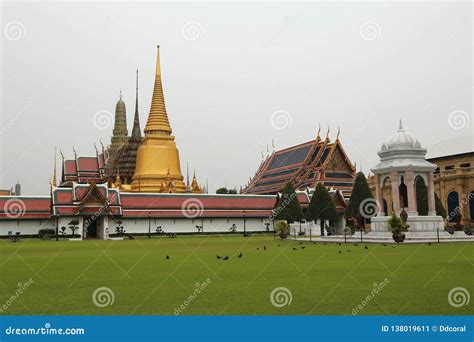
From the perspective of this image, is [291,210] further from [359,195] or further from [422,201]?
[422,201]

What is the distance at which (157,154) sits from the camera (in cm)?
5972

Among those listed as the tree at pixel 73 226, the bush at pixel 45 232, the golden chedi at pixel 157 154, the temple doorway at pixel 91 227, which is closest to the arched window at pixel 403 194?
the temple doorway at pixel 91 227

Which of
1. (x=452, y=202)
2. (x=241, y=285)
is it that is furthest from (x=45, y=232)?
(x=452, y=202)

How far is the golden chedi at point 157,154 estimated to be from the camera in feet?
192

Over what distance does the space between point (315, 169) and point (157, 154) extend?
19.1 meters

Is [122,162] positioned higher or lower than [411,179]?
higher

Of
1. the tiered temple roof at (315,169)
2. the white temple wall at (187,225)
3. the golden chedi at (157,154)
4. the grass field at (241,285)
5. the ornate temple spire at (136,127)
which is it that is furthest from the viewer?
the ornate temple spire at (136,127)

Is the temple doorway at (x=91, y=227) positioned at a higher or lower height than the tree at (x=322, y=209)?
lower

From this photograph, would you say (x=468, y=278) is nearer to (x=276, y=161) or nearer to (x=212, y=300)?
(x=212, y=300)

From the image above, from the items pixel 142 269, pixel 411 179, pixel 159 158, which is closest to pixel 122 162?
pixel 159 158

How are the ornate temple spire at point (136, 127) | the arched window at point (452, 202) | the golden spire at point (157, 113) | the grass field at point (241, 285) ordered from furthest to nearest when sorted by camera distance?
the ornate temple spire at point (136, 127)
the golden spire at point (157, 113)
the arched window at point (452, 202)
the grass field at point (241, 285)

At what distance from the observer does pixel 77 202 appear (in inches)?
1743

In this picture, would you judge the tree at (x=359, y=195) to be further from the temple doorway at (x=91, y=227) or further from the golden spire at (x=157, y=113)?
the golden spire at (x=157, y=113)

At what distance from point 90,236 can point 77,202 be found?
3153mm
